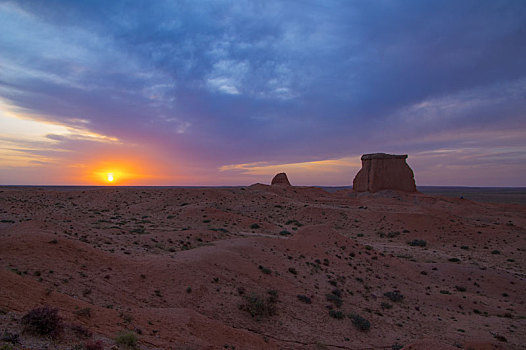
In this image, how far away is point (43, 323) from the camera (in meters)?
5.54

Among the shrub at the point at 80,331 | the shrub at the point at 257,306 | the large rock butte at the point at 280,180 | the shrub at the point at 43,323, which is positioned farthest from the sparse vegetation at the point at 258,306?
the large rock butte at the point at 280,180

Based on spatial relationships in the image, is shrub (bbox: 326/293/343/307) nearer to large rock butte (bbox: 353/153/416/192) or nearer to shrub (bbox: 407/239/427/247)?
shrub (bbox: 407/239/427/247)

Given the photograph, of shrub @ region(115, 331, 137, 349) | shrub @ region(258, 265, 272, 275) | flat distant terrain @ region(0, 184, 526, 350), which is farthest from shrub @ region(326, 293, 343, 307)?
shrub @ region(115, 331, 137, 349)

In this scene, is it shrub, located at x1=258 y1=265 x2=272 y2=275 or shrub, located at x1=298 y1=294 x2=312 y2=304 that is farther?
shrub, located at x1=258 y1=265 x2=272 y2=275

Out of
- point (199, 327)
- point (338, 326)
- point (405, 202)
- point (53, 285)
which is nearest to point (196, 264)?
point (199, 327)

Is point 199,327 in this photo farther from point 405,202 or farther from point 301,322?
point 405,202

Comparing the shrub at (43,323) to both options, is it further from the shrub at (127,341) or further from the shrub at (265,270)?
the shrub at (265,270)

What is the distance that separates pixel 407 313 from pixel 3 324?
50.5ft

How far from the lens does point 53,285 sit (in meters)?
9.36

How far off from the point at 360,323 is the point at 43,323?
37.0 feet

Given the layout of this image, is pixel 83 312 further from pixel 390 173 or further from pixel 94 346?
pixel 390 173

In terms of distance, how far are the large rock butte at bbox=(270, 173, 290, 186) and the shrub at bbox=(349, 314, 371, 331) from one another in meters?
57.2

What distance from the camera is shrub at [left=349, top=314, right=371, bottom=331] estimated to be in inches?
480

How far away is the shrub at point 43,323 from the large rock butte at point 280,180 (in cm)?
6463
